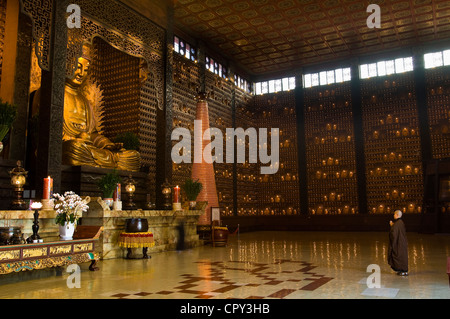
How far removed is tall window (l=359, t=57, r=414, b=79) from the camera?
52.2 ft

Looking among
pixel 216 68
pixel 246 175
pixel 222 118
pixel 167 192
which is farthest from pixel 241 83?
pixel 167 192

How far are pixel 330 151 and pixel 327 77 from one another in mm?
3339

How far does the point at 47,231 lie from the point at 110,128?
610 centimetres

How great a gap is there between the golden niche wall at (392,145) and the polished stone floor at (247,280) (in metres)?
8.59

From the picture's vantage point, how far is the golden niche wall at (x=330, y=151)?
16.3 m

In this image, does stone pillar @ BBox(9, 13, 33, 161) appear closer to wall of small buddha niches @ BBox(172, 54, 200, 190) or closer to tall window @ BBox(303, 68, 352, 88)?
wall of small buddha niches @ BBox(172, 54, 200, 190)

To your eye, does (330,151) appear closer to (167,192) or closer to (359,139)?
(359,139)

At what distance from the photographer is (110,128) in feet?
38.7

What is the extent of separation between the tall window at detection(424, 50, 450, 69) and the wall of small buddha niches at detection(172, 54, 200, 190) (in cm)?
903

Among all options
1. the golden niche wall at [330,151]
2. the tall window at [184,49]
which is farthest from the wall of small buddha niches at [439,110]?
the tall window at [184,49]

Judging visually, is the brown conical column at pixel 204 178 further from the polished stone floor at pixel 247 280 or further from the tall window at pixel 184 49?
the tall window at pixel 184 49

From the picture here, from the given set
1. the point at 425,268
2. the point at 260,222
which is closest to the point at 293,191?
the point at 260,222
